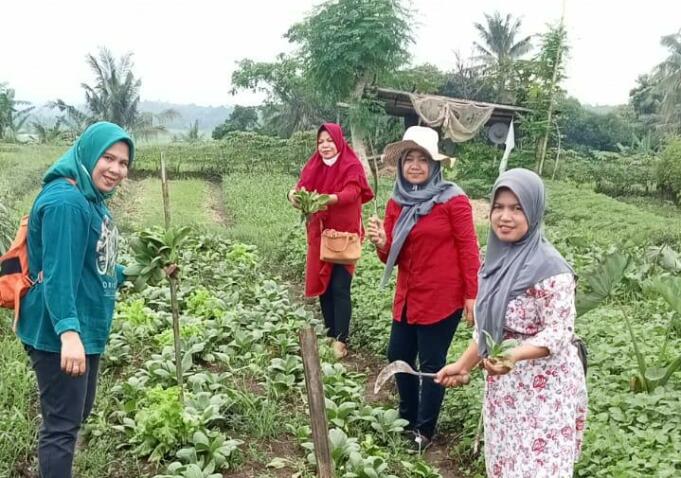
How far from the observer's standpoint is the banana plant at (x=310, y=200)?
5.02m

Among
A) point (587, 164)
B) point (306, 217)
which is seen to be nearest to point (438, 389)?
point (306, 217)

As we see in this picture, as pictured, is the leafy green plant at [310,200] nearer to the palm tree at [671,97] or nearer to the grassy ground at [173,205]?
the grassy ground at [173,205]

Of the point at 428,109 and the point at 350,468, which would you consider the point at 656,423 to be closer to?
the point at 350,468

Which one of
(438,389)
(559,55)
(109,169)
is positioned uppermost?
(559,55)

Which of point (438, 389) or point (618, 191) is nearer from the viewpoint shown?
point (438, 389)

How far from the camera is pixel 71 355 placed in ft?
8.20

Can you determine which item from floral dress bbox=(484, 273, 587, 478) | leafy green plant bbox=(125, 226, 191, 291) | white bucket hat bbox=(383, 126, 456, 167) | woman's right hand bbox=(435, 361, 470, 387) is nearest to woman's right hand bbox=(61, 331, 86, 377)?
leafy green plant bbox=(125, 226, 191, 291)

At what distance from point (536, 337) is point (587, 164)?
910 inches

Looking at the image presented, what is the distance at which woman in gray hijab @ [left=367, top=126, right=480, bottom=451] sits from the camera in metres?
3.63

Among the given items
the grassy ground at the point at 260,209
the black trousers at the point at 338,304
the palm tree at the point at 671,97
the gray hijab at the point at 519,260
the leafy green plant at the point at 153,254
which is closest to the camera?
the gray hijab at the point at 519,260

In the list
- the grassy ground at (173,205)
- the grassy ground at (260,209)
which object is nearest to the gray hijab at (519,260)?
the grassy ground at (260,209)

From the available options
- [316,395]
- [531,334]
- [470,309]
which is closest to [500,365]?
[531,334]

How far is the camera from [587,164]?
24.0 meters

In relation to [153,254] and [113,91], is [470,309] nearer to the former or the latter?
[153,254]
